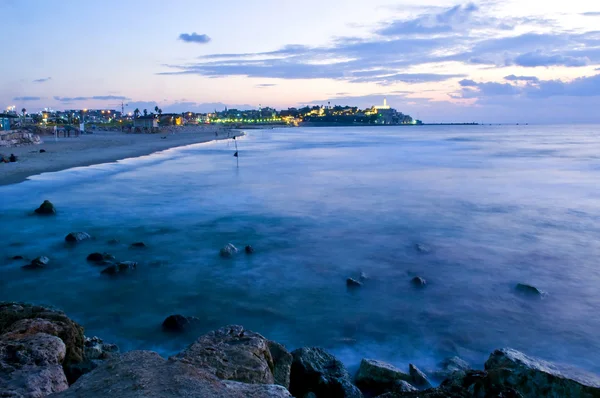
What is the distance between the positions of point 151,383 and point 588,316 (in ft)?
27.0

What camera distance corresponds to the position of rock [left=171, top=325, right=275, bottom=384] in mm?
4059

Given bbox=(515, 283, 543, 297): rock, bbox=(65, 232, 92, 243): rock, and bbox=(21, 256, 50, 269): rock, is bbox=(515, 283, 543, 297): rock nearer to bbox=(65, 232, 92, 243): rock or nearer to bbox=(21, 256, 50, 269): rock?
bbox=(21, 256, 50, 269): rock

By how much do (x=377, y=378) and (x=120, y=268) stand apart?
263 inches

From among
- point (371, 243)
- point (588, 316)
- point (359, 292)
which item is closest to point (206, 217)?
point (371, 243)

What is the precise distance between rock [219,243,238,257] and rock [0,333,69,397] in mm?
6961

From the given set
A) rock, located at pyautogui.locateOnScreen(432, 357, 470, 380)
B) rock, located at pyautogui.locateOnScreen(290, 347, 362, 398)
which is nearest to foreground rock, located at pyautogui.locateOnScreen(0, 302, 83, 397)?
rock, located at pyautogui.locateOnScreen(290, 347, 362, 398)

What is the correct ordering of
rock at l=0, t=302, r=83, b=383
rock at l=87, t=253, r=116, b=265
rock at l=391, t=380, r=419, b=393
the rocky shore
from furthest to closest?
rock at l=87, t=253, r=116, b=265 → rock at l=391, t=380, r=419, b=393 → rock at l=0, t=302, r=83, b=383 → the rocky shore

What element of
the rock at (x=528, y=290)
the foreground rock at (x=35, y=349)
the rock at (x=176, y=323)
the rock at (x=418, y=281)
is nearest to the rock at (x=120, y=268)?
the rock at (x=176, y=323)

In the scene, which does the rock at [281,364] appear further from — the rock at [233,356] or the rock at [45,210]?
the rock at [45,210]

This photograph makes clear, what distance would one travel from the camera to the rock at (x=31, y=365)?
11.8 ft

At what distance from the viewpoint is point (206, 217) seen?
1620 centimetres

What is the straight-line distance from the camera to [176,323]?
7359 mm

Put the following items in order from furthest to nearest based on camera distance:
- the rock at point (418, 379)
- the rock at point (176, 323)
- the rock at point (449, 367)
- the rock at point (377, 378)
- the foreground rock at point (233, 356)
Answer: the rock at point (176, 323), the rock at point (449, 367), the rock at point (418, 379), the rock at point (377, 378), the foreground rock at point (233, 356)

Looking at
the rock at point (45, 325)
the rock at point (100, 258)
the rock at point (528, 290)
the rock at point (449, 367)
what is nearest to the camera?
the rock at point (45, 325)
